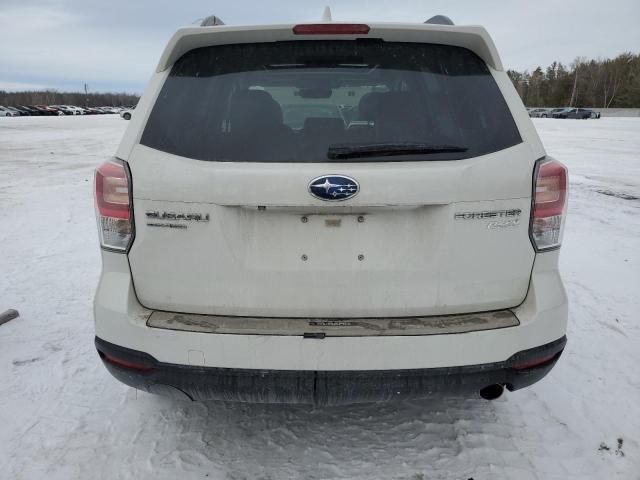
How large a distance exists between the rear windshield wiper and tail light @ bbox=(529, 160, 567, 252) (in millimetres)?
357

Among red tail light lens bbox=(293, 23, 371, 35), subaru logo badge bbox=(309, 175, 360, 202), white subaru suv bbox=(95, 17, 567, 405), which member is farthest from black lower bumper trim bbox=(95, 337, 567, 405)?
red tail light lens bbox=(293, 23, 371, 35)

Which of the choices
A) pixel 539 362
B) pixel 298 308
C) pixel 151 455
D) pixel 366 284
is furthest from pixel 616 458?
pixel 151 455

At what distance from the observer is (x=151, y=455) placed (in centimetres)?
238

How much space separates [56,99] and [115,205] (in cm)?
14784

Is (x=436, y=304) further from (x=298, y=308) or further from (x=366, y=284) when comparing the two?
(x=298, y=308)

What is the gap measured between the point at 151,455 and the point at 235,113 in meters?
1.70

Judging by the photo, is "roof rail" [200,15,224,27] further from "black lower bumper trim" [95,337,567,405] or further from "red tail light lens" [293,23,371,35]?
"black lower bumper trim" [95,337,567,405]

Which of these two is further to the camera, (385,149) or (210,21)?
(210,21)

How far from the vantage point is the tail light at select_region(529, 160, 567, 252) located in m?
2.00

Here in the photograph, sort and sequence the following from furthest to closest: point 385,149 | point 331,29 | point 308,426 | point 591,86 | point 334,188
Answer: point 591,86 → point 308,426 → point 331,29 → point 385,149 → point 334,188

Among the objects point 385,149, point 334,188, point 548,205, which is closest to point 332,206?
point 334,188

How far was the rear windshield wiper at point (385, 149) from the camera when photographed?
1933mm

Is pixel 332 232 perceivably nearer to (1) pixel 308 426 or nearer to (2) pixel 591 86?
(1) pixel 308 426

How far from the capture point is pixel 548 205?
2031mm
